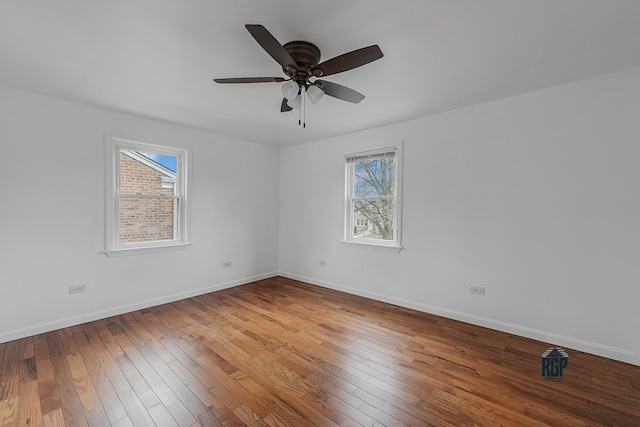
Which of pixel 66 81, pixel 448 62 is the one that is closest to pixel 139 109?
pixel 66 81

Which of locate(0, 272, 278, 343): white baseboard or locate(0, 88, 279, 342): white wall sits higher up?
locate(0, 88, 279, 342): white wall

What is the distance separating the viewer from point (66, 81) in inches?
101

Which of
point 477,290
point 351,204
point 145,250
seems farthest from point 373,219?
point 145,250

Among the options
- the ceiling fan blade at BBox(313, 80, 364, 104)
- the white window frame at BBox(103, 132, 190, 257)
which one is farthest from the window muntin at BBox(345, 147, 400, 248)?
the white window frame at BBox(103, 132, 190, 257)

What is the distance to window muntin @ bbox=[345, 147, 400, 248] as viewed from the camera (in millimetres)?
3854

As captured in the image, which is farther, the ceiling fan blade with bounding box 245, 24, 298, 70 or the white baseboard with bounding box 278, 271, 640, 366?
the white baseboard with bounding box 278, 271, 640, 366

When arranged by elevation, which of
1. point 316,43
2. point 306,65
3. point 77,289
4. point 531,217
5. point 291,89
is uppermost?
point 316,43

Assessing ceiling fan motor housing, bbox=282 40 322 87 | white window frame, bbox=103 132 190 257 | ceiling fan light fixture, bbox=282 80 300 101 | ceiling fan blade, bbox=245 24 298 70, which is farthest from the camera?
white window frame, bbox=103 132 190 257

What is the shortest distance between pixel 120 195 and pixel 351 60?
10.7 ft

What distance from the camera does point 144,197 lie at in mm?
3635

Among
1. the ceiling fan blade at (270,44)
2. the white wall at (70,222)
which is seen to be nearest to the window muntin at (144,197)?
the white wall at (70,222)

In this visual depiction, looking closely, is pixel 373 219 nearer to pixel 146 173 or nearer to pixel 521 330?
pixel 521 330

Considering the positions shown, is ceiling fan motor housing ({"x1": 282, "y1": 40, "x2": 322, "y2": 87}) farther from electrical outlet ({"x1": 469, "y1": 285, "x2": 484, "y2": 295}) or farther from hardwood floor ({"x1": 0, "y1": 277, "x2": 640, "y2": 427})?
electrical outlet ({"x1": 469, "y1": 285, "x2": 484, "y2": 295})

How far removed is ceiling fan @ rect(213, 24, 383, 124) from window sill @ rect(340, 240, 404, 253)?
2179mm
